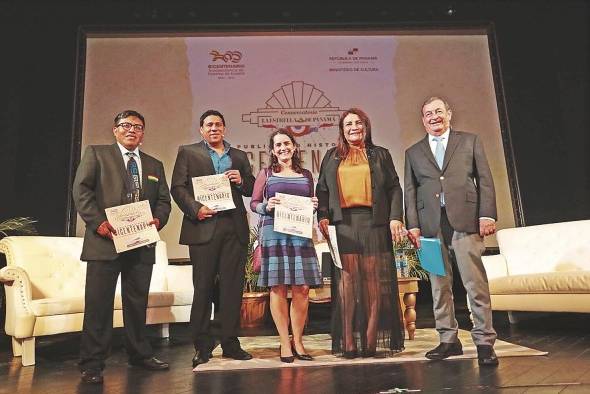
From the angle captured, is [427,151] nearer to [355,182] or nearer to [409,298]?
[355,182]

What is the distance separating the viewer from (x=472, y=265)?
2.56m

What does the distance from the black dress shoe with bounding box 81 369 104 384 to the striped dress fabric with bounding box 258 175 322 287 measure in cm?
91

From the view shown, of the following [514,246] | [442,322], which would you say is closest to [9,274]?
[442,322]

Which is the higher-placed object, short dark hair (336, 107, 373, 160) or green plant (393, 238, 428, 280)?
short dark hair (336, 107, 373, 160)

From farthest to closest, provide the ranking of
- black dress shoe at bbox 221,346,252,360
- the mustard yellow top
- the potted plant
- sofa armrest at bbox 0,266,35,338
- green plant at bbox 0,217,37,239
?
the potted plant < green plant at bbox 0,217,37,239 < sofa armrest at bbox 0,266,35,338 < black dress shoe at bbox 221,346,252,360 < the mustard yellow top

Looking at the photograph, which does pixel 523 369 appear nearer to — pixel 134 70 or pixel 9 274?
pixel 9 274

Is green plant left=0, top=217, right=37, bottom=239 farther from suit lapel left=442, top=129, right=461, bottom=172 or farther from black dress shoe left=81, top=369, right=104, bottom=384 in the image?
suit lapel left=442, top=129, right=461, bottom=172

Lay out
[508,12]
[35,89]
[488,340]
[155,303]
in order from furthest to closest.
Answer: [508,12], [35,89], [155,303], [488,340]

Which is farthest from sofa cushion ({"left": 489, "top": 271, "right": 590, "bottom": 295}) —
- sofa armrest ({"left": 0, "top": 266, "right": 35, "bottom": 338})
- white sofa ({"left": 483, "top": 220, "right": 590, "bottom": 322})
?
sofa armrest ({"left": 0, "top": 266, "right": 35, "bottom": 338})

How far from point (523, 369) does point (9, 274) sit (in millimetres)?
3044

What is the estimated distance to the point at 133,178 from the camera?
2740 millimetres

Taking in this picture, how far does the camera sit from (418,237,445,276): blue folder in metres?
2.57

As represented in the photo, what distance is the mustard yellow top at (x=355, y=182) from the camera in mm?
2768

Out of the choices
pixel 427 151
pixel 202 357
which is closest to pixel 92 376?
pixel 202 357
